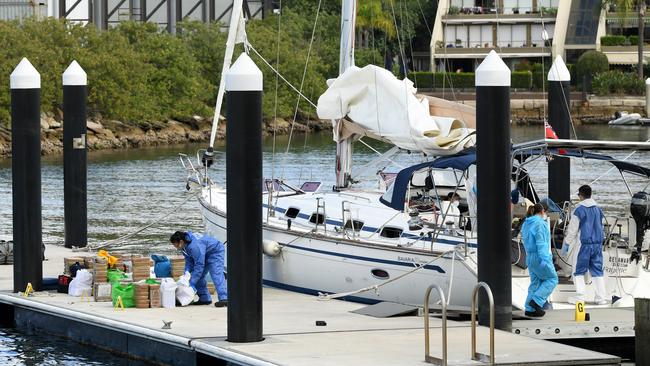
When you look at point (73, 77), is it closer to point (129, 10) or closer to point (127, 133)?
point (127, 133)

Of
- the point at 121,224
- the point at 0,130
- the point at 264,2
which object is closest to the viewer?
the point at 121,224

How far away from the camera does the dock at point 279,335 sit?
16.3 m

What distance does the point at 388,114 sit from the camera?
23297mm

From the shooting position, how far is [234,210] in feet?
55.4

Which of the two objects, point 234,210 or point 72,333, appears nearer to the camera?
point 234,210

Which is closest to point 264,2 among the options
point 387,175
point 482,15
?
point 482,15

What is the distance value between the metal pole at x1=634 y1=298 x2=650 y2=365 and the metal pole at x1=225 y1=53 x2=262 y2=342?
432cm

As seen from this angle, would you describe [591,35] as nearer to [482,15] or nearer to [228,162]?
[482,15]

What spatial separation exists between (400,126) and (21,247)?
6036 mm

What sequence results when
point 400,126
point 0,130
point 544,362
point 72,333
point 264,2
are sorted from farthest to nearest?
point 264,2 → point 0,130 → point 400,126 → point 72,333 → point 544,362

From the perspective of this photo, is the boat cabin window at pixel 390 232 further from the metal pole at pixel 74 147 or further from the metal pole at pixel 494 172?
the metal pole at pixel 74 147

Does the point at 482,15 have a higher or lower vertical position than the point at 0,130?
higher

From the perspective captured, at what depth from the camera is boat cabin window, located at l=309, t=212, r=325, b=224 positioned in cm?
2235

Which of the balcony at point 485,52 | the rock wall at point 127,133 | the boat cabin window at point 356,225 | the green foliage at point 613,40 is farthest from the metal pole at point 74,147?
the green foliage at point 613,40
